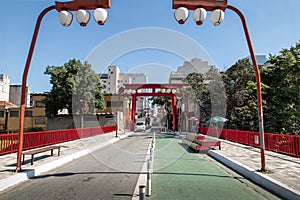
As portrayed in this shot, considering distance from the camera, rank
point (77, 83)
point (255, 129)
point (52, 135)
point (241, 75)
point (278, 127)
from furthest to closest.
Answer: point (77, 83), point (241, 75), point (255, 129), point (278, 127), point (52, 135)

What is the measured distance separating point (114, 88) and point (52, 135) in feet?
241

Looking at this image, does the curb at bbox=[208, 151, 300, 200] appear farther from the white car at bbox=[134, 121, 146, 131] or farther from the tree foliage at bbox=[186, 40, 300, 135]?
the white car at bbox=[134, 121, 146, 131]

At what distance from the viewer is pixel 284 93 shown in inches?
819

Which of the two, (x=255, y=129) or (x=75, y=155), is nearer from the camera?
(x=75, y=155)

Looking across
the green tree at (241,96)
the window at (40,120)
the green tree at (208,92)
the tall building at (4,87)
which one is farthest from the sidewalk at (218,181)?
the tall building at (4,87)

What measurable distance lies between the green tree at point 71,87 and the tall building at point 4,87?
19245mm

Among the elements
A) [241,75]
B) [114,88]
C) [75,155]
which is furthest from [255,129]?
[114,88]

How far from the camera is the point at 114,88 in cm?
8850

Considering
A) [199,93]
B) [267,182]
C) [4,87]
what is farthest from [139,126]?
[267,182]

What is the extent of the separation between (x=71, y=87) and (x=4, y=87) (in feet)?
77.7

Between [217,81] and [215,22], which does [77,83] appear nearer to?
[217,81]

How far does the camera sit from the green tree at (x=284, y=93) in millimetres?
19219

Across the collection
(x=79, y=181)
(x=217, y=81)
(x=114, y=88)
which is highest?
(x=114, y=88)

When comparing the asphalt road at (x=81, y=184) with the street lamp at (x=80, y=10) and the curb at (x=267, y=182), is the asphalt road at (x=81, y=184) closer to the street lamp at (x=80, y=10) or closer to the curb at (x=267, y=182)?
the street lamp at (x=80, y=10)
